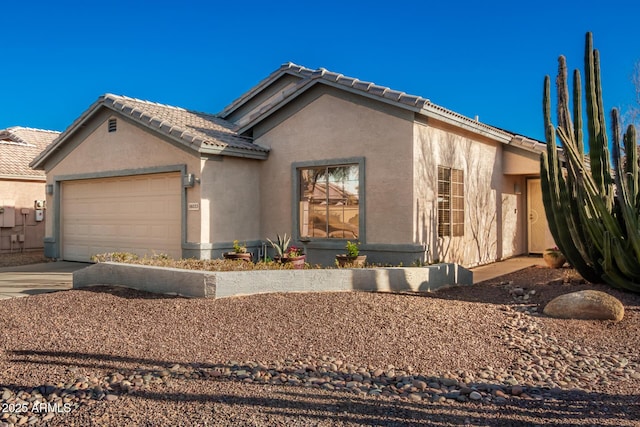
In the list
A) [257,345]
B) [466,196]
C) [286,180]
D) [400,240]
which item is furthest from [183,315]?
[466,196]

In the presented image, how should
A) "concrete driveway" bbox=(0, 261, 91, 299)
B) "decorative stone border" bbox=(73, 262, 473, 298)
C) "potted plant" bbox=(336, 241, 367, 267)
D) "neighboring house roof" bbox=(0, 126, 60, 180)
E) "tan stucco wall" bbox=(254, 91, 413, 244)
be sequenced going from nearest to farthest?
"decorative stone border" bbox=(73, 262, 473, 298) → "concrete driveway" bbox=(0, 261, 91, 299) → "potted plant" bbox=(336, 241, 367, 267) → "tan stucco wall" bbox=(254, 91, 413, 244) → "neighboring house roof" bbox=(0, 126, 60, 180)

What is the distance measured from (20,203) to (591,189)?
19.0m

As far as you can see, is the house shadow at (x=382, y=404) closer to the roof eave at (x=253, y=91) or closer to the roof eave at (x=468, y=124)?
the roof eave at (x=468, y=124)

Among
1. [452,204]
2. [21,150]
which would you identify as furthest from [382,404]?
[21,150]

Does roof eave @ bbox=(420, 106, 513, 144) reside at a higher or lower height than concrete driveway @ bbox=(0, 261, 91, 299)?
higher

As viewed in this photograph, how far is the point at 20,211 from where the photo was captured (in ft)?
65.7

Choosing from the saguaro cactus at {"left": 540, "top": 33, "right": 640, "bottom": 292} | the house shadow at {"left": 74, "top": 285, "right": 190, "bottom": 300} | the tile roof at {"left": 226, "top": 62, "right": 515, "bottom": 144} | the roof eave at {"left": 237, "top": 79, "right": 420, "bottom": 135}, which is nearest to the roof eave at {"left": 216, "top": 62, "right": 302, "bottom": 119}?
the roof eave at {"left": 237, "top": 79, "right": 420, "bottom": 135}

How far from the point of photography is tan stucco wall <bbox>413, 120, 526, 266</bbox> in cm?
1202

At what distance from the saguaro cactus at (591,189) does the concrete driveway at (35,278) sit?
30.8ft

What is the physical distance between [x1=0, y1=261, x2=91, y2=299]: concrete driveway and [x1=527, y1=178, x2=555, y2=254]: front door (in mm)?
13109

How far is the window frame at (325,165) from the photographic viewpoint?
40.2ft

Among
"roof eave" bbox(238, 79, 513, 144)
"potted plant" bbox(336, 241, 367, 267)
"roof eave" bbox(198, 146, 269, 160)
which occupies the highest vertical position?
"roof eave" bbox(238, 79, 513, 144)

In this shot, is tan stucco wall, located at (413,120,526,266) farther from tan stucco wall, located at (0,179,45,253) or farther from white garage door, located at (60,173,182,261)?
tan stucco wall, located at (0,179,45,253)

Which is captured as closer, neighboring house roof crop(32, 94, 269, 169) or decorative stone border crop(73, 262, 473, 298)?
decorative stone border crop(73, 262, 473, 298)
